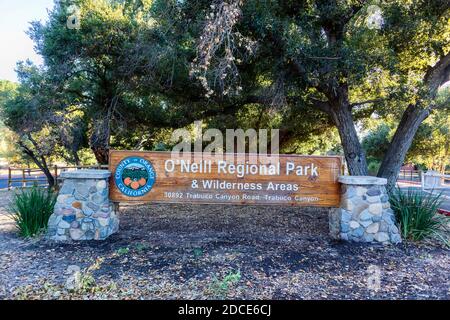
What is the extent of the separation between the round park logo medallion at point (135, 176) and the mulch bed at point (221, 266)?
743mm

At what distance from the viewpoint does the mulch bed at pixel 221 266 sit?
136 inches

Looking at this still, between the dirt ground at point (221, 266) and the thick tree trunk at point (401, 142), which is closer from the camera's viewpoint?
the dirt ground at point (221, 266)

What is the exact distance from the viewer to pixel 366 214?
5.12 metres

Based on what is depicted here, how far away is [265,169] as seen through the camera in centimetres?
544

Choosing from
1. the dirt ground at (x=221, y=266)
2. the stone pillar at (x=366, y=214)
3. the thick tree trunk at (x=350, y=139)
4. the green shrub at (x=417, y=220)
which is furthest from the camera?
the thick tree trunk at (x=350, y=139)

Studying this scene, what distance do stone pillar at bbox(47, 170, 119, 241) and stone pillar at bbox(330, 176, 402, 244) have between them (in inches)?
149

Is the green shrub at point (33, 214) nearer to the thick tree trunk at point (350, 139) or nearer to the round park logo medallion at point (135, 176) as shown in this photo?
the round park logo medallion at point (135, 176)

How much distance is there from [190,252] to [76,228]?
1908mm

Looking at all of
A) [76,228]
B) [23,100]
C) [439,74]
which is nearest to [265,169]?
[76,228]

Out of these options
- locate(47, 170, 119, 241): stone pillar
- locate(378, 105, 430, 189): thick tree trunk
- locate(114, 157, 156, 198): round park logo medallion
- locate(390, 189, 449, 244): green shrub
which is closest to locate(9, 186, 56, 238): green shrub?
locate(47, 170, 119, 241): stone pillar

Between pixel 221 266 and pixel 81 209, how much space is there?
2.50m

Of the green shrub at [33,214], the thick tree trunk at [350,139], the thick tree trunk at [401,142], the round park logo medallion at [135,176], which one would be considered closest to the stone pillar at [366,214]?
the thick tree trunk at [350,139]

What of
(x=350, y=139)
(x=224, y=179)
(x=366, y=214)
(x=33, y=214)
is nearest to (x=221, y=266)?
(x=224, y=179)

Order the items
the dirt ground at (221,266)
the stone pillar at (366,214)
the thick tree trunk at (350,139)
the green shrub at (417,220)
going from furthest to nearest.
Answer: the thick tree trunk at (350,139), the green shrub at (417,220), the stone pillar at (366,214), the dirt ground at (221,266)
